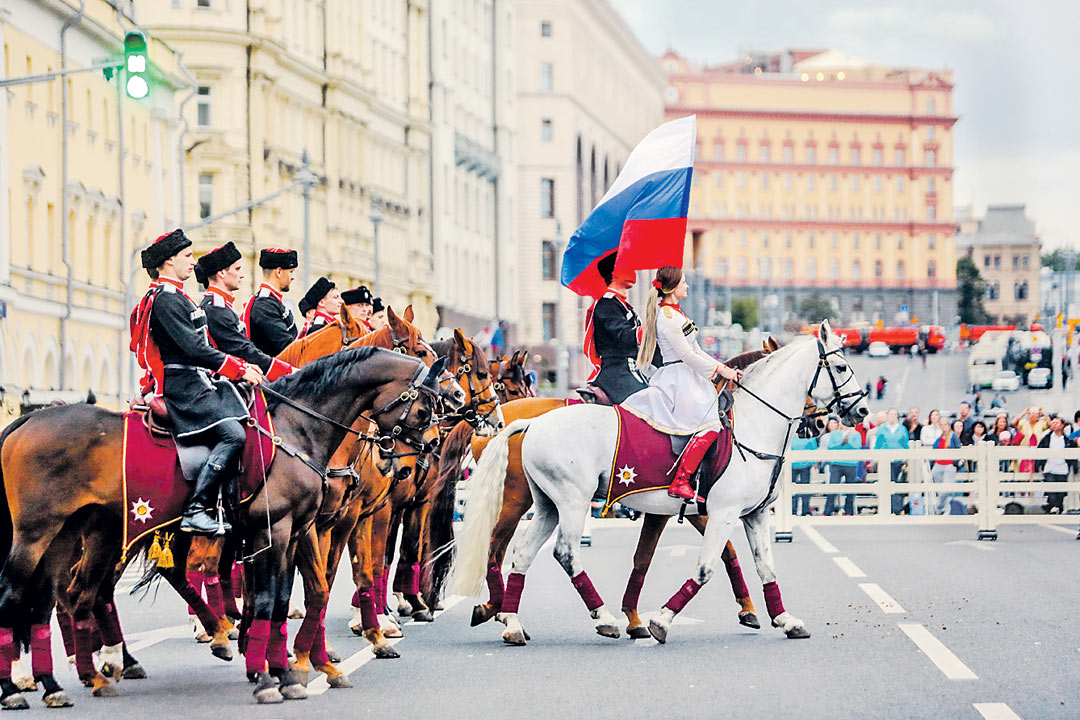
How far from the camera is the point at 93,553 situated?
12.4 m

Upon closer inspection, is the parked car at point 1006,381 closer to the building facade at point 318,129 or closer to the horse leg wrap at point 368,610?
the building facade at point 318,129

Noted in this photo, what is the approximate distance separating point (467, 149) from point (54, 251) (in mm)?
50029

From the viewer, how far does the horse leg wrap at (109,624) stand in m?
12.8

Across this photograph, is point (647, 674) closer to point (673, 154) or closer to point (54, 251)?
point (673, 154)

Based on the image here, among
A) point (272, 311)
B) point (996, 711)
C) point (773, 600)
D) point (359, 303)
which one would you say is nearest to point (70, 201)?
point (359, 303)

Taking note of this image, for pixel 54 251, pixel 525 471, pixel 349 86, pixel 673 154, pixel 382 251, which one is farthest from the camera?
pixel 382 251

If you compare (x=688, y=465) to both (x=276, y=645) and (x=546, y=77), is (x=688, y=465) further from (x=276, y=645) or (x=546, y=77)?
(x=546, y=77)

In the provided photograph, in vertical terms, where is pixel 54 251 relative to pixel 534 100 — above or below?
below

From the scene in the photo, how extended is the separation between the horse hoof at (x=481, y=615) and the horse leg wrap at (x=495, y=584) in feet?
0.17

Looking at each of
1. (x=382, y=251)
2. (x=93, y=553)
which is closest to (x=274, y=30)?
(x=382, y=251)

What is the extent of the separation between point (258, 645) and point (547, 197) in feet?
365

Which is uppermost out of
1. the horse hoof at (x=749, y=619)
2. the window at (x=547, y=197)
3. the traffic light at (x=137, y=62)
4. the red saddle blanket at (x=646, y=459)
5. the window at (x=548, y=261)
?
the window at (x=547, y=197)

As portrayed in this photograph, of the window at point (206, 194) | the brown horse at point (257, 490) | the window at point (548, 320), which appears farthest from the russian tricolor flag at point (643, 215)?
the window at point (548, 320)

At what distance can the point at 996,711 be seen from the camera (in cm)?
1077
